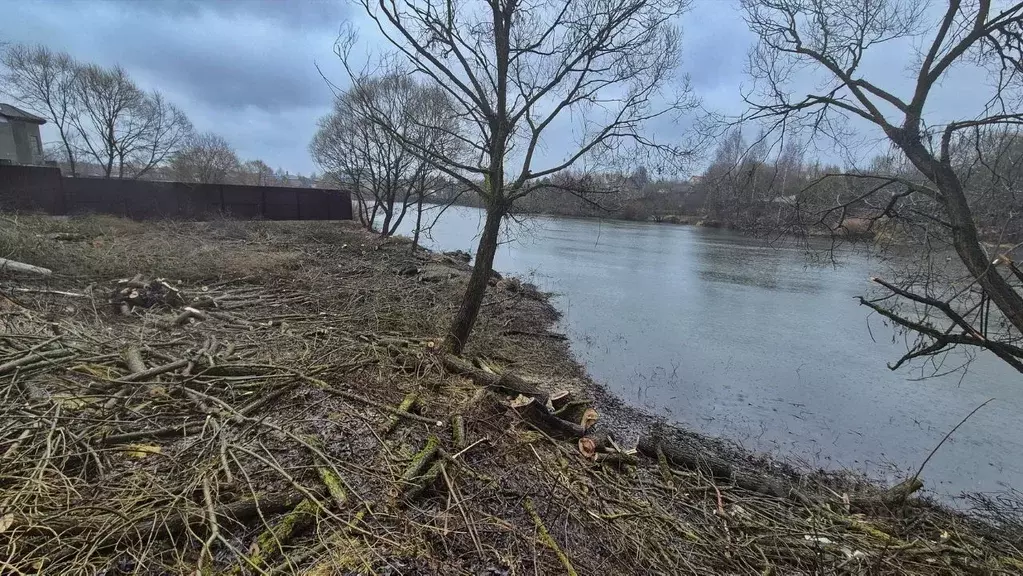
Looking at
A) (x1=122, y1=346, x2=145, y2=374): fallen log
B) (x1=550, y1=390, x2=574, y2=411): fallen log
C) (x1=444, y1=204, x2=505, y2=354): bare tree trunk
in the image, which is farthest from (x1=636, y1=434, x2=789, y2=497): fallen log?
(x1=122, y1=346, x2=145, y2=374): fallen log

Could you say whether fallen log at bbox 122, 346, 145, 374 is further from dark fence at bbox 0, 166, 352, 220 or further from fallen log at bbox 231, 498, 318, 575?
dark fence at bbox 0, 166, 352, 220

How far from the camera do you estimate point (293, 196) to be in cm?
2672

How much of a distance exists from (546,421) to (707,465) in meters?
1.90

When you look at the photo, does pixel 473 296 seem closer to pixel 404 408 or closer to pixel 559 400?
pixel 559 400

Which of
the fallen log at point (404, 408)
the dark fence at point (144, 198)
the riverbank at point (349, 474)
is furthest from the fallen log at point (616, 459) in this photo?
the dark fence at point (144, 198)

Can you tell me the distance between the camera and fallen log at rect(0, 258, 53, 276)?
7.67m

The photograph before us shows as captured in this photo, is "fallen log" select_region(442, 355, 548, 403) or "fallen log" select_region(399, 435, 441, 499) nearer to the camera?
"fallen log" select_region(399, 435, 441, 499)

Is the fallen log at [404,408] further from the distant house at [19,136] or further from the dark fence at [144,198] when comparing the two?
the distant house at [19,136]

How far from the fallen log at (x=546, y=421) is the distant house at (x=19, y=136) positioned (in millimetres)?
39017

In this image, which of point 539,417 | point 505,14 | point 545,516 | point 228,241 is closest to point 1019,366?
point 539,417

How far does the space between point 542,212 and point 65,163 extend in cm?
4780

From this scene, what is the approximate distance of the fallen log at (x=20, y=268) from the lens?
767 centimetres

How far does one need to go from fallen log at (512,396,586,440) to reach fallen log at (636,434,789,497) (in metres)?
0.89

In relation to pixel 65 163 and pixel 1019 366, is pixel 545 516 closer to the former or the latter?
pixel 1019 366
